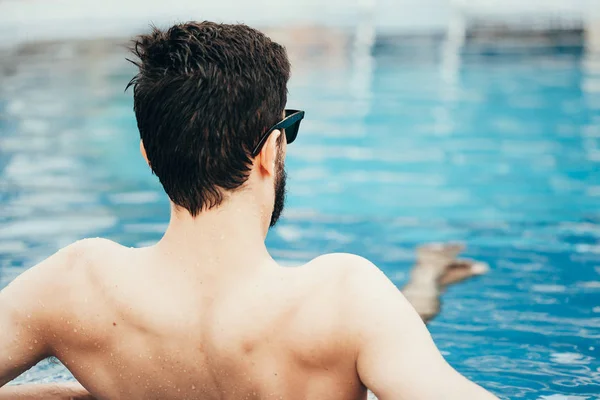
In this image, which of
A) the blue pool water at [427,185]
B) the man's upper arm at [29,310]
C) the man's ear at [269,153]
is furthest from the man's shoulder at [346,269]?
the blue pool water at [427,185]

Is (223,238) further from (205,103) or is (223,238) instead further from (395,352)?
(395,352)

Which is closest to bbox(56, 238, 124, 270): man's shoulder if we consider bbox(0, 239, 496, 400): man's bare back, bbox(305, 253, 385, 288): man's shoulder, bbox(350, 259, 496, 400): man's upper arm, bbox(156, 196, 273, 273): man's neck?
Result: bbox(0, 239, 496, 400): man's bare back

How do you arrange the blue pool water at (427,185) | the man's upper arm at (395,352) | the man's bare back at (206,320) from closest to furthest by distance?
1. the man's upper arm at (395,352)
2. the man's bare back at (206,320)
3. the blue pool water at (427,185)

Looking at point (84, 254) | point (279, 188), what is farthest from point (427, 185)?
point (84, 254)

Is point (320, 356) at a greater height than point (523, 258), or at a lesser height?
greater

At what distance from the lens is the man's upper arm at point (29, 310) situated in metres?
1.94

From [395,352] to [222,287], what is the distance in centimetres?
39

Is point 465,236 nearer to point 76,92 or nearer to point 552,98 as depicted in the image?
point 552,98

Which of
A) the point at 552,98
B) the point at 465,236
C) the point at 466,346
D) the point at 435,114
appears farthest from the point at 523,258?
the point at 552,98

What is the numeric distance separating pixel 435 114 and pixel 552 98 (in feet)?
4.90

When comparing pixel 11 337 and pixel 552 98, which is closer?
pixel 11 337

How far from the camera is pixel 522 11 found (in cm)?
1595

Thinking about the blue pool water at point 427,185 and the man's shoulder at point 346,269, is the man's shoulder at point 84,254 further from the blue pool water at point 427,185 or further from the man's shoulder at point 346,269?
the blue pool water at point 427,185

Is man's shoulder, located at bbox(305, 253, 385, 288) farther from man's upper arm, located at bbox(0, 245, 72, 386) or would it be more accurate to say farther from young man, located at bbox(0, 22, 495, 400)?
man's upper arm, located at bbox(0, 245, 72, 386)
